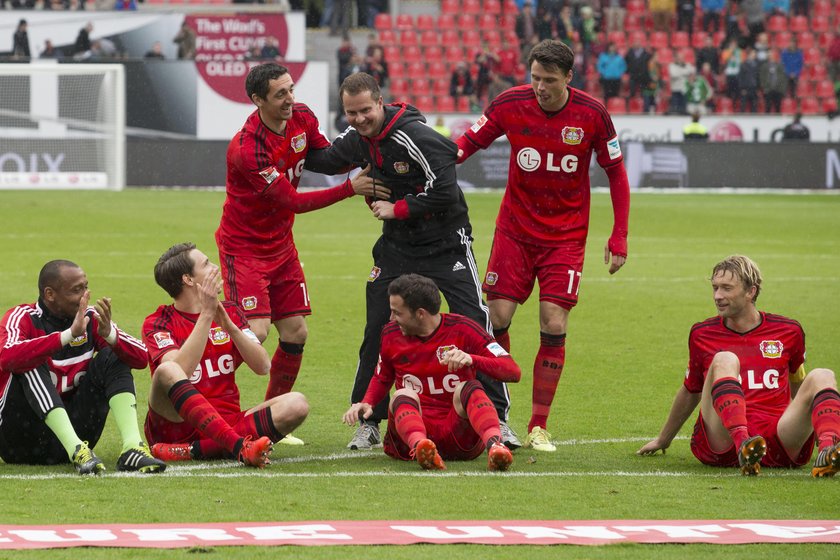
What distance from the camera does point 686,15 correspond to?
35.3 m

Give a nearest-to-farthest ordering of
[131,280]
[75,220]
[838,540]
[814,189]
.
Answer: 1. [838,540]
2. [131,280]
3. [75,220]
4. [814,189]

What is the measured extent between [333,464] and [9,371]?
61.3 inches

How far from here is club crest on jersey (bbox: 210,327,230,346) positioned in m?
6.71

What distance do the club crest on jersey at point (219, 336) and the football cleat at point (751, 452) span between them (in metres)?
2.51

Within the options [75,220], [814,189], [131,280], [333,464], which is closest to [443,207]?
[333,464]

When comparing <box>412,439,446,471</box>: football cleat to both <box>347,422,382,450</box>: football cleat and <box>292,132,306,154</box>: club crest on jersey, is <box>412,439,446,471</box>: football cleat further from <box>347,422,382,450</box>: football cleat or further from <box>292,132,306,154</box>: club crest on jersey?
<box>292,132,306,154</box>: club crest on jersey

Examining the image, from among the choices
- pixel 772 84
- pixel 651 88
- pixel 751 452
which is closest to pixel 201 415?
pixel 751 452

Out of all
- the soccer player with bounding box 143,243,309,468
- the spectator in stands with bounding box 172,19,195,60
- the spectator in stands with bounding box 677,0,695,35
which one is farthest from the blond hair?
the spectator in stands with bounding box 677,0,695,35

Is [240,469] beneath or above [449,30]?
beneath

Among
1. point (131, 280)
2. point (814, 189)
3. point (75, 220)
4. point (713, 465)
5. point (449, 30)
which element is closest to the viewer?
point (713, 465)

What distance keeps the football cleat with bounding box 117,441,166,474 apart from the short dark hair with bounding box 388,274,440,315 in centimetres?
133

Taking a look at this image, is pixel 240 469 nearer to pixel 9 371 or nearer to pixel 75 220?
pixel 9 371

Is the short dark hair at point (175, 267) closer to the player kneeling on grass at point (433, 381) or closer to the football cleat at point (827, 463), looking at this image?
the player kneeling on grass at point (433, 381)

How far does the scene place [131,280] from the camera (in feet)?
47.2
